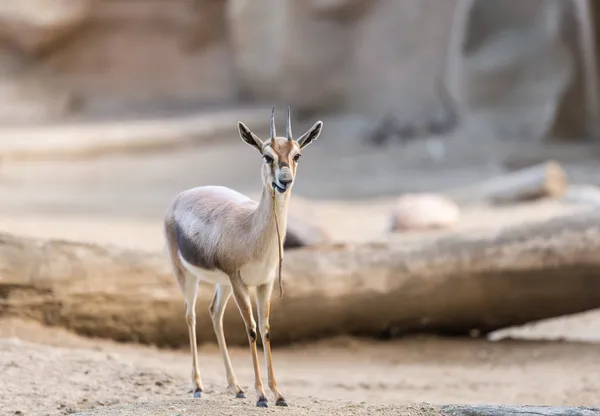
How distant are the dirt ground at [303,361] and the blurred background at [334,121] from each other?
1.1 inches

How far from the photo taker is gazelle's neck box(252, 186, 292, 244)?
2369 millimetres

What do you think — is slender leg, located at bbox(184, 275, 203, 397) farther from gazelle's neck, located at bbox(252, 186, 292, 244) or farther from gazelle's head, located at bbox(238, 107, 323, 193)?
gazelle's head, located at bbox(238, 107, 323, 193)

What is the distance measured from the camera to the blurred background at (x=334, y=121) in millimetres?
5484

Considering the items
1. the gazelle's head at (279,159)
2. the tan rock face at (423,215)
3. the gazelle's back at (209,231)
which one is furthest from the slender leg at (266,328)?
the tan rock face at (423,215)

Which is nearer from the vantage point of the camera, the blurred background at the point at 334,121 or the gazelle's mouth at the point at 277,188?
the gazelle's mouth at the point at 277,188

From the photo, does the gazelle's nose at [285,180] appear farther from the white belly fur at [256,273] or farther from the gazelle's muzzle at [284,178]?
the white belly fur at [256,273]

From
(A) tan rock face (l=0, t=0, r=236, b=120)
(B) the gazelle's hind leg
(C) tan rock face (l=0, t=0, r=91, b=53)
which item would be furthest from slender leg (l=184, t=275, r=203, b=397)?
(C) tan rock face (l=0, t=0, r=91, b=53)

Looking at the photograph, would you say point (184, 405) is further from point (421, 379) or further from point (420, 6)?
point (420, 6)

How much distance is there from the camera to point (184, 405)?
2.51 meters

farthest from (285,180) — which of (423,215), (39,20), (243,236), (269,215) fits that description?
(39,20)

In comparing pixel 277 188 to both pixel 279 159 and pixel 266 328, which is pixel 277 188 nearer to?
pixel 279 159

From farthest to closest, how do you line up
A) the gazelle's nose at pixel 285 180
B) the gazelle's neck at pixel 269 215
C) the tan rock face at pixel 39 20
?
the tan rock face at pixel 39 20
the gazelle's neck at pixel 269 215
the gazelle's nose at pixel 285 180

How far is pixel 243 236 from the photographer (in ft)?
8.04

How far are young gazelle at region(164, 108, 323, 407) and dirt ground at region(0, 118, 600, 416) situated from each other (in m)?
0.26
